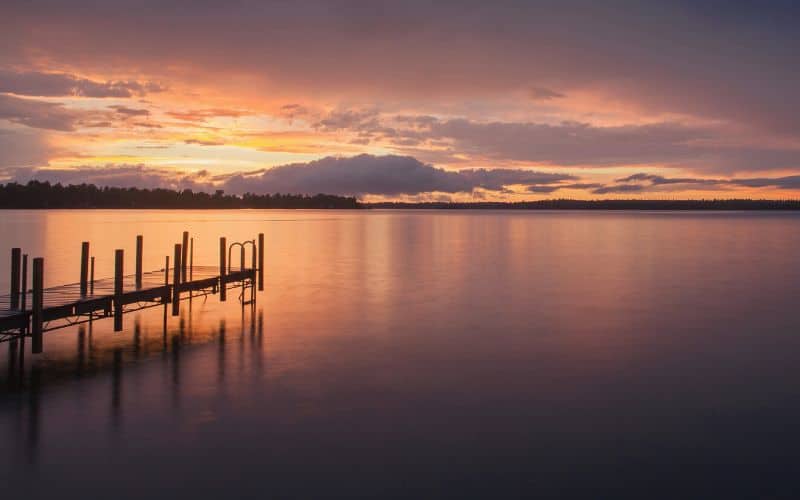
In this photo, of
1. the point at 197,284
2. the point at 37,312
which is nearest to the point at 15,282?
the point at 37,312

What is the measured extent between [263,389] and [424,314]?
350 inches

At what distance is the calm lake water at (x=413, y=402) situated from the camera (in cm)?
770

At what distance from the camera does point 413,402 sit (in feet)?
34.2

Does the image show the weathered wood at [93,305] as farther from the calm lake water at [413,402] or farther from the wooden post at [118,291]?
the calm lake water at [413,402]

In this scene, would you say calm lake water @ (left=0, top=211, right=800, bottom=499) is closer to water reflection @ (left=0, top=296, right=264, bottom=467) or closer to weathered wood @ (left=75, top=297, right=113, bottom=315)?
water reflection @ (left=0, top=296, right=264, bottom=467)

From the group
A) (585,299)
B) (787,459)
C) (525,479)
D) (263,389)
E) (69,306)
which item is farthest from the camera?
(585,299)

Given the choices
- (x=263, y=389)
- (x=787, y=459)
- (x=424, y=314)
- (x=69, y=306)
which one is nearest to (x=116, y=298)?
(x=69, y=306)

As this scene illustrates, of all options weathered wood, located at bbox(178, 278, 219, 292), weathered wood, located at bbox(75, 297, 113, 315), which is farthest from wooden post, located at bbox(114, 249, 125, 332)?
weathered wood, located at bbox(178, 278, 219, 292)

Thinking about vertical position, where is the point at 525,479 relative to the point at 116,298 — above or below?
below

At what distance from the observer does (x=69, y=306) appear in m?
13.7

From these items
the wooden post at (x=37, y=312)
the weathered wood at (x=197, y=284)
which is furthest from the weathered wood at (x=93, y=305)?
the weathered wood at (x=197, y=284)

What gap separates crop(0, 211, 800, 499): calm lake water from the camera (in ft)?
25.2

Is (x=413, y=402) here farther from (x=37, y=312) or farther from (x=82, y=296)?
(x=82, y=296)

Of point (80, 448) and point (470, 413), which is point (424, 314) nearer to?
point (470, 413)
